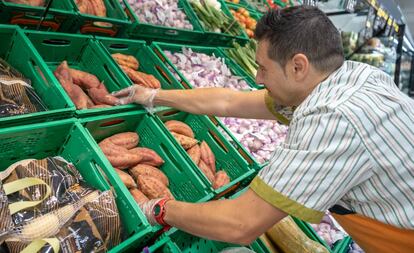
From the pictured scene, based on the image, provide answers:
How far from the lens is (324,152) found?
4.30 feet

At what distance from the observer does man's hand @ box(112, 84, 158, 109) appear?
2473 millimetres

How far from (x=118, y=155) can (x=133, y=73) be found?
83 centimetres

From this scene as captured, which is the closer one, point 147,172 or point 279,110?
point 279,110

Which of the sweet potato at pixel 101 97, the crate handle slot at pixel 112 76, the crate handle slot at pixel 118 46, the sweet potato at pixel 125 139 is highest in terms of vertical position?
the crate handle slot at pixel 118 46

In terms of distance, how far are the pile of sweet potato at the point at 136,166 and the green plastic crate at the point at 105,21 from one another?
95cm

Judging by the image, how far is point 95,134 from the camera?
2.31 meters

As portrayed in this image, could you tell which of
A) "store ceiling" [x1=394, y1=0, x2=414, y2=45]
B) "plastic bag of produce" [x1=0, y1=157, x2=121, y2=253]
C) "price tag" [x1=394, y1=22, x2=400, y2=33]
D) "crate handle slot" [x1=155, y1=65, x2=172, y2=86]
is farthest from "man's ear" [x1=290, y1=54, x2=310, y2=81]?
"store ceiling" [x1=394, y1=0, x2=414, y2=45]

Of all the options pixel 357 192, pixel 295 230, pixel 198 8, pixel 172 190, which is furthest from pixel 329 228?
pixel 198 8

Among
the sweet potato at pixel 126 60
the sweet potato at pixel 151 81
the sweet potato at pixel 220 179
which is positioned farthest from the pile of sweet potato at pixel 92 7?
the sweet potato at pixel 220 179

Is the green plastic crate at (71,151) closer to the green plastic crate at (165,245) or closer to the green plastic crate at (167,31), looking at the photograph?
the green plastic crate at (165,245)

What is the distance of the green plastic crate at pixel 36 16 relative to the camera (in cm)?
232

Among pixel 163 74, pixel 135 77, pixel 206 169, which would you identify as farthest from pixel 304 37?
pixel 163 74

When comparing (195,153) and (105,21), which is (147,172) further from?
(105,21)

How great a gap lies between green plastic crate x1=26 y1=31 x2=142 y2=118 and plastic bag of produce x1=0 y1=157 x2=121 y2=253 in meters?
0.74
